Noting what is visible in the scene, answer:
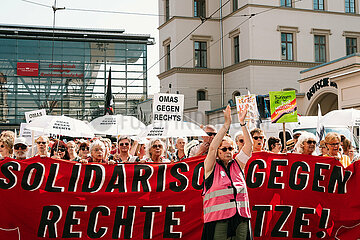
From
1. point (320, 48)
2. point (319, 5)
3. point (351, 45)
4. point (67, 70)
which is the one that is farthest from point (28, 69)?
point (351, 45)

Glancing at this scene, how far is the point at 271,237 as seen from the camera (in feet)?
22.5

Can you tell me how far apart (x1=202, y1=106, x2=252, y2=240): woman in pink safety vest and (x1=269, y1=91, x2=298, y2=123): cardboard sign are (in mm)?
8139

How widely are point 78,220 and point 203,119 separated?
32943 millimetres

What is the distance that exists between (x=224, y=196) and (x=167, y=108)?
5.40 m

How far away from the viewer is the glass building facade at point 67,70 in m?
46.4

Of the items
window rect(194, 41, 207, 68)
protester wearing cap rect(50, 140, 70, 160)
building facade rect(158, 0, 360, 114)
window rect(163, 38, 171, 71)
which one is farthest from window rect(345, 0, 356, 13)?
protester wearing cap rect(50, 140, 70, 160)

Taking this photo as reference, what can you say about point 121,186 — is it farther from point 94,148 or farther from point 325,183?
point 325,183

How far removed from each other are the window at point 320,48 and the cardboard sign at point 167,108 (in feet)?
111

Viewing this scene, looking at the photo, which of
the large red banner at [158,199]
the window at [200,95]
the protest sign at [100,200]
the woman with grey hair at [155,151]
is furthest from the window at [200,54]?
the protest sign at [100,200]

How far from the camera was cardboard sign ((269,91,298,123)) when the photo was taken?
42.5ft

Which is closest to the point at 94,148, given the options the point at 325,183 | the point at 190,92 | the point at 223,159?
the point at 223,159

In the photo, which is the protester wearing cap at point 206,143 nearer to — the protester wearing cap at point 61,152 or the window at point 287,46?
the protester wearing cap at point 61,152

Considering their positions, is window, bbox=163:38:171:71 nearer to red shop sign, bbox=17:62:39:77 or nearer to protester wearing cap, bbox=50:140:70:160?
red shop sign, bbox=17:62:39:77

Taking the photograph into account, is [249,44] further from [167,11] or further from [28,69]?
[28,69]
